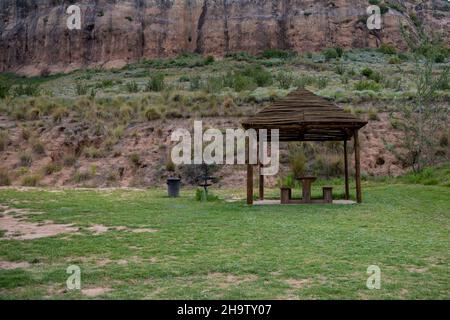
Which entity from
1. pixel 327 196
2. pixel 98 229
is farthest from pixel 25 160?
pixel 98 229

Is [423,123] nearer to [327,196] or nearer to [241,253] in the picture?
[327,196]

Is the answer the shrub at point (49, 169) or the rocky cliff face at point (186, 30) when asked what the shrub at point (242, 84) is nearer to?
the shrub at point (49, 169)

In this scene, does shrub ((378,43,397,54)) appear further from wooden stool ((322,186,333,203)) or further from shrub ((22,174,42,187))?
wooden stool ((322,186,333,203))

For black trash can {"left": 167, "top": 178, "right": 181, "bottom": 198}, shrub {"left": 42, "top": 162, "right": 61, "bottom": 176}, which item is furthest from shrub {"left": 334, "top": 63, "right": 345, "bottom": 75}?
black trash can {"left": 167, "top": 178, "right": 181, "bottom": 198}

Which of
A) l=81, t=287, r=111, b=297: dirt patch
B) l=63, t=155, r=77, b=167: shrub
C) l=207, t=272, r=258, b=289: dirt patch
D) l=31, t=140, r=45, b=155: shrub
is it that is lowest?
l=207, t=272, r=258, b=289: dirt patch

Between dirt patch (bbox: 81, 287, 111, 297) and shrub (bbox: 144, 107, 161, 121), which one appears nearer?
dirt patch (bbox: 81, 287, 111, 297)

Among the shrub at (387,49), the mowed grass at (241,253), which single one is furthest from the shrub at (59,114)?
the shrub at (387,49)

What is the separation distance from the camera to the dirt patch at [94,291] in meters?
4.27

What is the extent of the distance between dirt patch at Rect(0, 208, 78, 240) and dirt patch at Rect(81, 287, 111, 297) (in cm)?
299

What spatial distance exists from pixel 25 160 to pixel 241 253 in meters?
15.7

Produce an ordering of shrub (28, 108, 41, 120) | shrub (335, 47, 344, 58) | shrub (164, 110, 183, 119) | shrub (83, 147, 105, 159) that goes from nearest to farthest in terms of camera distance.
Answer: shrub (83, 147, 105, 159) < shrub (164, 110, 183, 119) < shrub (28, 108, 41, 120) < shrub (335, 47, 344, 58)

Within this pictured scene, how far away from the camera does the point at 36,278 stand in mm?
4809

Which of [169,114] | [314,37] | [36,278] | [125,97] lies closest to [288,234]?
[36,278]

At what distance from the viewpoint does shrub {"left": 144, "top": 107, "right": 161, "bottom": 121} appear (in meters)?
21.8
